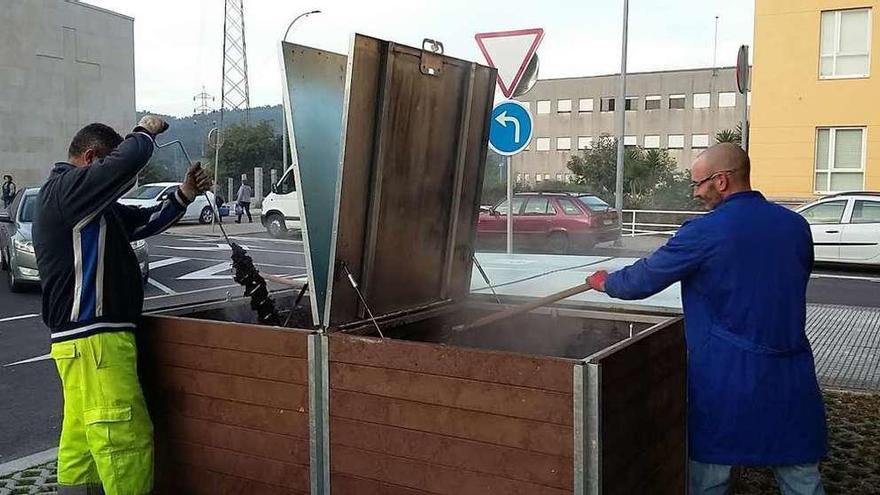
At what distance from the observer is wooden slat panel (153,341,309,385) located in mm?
3080

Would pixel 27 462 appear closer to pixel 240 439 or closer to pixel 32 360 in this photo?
pixel 240 439

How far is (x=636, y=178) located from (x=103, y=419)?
31.4 metres

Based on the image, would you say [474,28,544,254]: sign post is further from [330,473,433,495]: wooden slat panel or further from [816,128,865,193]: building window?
[816,128,865,193]: building window

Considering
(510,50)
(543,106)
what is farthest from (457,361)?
(543,106)

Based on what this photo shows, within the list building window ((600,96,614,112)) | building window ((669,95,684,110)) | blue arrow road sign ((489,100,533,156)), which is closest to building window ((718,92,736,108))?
building window ((669,95,684,110))

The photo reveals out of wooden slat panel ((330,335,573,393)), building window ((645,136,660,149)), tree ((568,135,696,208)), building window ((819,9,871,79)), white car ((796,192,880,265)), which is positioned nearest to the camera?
wooden slat panel ((330,335,573,393))

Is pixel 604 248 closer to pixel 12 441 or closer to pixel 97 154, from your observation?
pixel 12 441

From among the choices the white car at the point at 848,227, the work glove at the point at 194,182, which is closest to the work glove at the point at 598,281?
the work glove at the point at 194,182

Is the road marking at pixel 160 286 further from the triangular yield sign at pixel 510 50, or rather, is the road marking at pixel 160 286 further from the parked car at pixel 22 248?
the triangular yield sign at pixel 510 50

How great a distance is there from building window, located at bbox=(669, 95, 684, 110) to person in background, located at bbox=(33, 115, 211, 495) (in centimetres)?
5589

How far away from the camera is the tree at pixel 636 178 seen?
93.5 ft

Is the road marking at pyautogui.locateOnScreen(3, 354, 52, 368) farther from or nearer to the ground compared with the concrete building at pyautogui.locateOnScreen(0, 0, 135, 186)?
nearer to the ground

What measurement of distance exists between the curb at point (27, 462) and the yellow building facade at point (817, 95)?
20325mm

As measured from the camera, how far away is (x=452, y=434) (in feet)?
9.00
